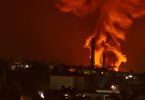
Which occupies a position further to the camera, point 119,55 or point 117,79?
point 119,55

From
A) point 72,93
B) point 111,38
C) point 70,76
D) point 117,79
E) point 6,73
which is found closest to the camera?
point 72,93

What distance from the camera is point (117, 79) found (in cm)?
4469

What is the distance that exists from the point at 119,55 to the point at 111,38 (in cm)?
163

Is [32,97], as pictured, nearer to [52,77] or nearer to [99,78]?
[52,77]

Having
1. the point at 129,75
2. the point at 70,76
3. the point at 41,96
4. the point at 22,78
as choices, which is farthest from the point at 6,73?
the point at 41,96

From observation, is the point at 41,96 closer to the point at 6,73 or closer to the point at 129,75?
the point at 6,73

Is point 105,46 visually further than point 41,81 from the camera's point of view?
Yes

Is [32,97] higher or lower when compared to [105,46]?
lower

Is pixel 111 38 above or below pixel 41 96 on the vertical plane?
above

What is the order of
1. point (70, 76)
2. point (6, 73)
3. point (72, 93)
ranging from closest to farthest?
1. point (72, 93)
2. point (70, 76)
3. point (6, 73)

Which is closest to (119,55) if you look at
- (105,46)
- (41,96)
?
(105,46)

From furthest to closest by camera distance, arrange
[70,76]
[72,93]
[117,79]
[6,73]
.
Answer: [117,79] → [6,73] → [70,76] → [72,93]

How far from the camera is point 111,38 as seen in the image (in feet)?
158

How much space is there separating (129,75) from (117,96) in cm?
2602
